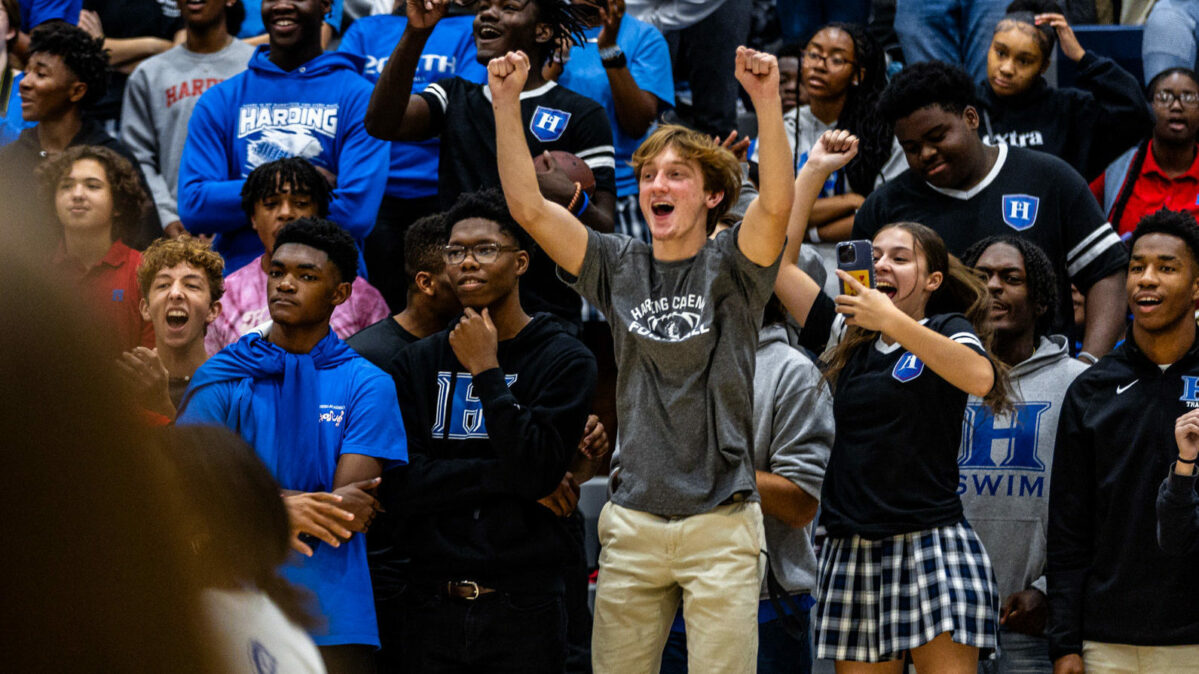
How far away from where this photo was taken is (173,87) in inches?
259

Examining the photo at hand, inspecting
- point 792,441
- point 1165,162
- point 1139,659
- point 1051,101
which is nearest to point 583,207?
point 792,441

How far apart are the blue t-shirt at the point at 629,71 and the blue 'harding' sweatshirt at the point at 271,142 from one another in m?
1.04

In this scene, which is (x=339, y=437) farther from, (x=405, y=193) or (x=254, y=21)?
(x=254, y=21)

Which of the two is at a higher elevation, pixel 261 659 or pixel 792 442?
pixel 261 659

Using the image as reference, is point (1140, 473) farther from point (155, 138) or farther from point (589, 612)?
point (155, 138)

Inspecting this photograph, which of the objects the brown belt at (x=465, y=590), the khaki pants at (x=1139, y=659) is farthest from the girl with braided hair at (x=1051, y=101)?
the brown belt at (x=465, y=590)

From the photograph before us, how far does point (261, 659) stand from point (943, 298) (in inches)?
148

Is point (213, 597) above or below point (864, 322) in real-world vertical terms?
above

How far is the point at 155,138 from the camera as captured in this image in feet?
21.7

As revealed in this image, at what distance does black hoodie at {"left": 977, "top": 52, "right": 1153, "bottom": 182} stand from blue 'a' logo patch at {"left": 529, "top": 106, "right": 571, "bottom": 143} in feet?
7.32

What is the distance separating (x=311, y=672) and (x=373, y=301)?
430 centimetres

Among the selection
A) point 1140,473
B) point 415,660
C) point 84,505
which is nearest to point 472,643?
point 415,660

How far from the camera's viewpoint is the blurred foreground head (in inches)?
30.4

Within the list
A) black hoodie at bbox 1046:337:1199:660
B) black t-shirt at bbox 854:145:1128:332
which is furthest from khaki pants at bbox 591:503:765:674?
black t-shirt at bbox 854:145:1128:332
